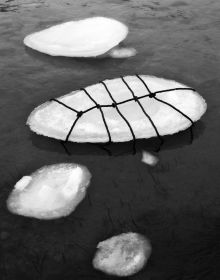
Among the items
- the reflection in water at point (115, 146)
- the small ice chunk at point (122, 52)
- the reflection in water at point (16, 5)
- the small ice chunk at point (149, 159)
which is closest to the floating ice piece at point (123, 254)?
the small ice chunk at point (149, 159)

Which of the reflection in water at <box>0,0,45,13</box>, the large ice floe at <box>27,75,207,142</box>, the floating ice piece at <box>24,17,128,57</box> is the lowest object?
the large ice floe at <box>27,75,207,142</box>

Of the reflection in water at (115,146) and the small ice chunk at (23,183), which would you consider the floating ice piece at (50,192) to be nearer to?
the small ice chunk at (23,183)

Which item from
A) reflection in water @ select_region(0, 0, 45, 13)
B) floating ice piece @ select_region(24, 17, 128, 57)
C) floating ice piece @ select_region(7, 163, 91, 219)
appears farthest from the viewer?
reflection in water @ select_region(0, 0, 45, 13)

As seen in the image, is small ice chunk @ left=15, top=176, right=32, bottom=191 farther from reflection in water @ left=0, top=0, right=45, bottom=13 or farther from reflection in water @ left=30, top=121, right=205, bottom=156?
reflection in water @ left=0, top=0, right=45, bottom=13

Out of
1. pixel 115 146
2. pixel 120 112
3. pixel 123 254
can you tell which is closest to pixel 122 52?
pixel 120 112

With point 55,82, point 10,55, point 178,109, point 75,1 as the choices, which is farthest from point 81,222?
point 75,1

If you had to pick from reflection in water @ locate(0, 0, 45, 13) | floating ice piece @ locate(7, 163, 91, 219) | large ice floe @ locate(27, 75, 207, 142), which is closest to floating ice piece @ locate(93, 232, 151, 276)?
floating ice piece @ locate(7, 163, 91, 219)
